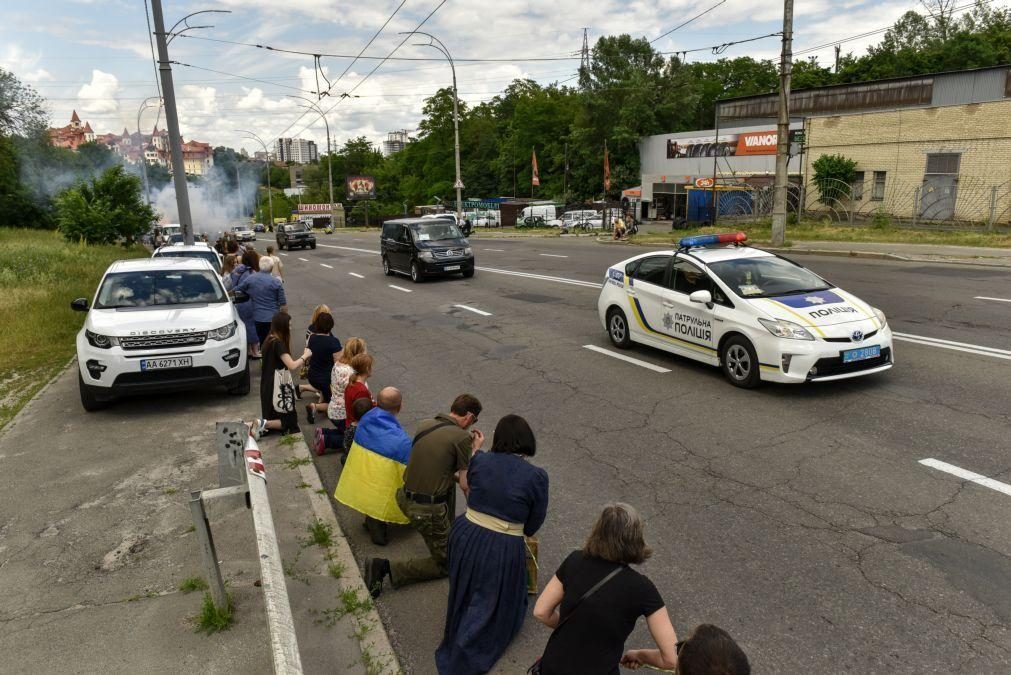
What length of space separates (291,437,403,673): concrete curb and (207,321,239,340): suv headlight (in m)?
2.15

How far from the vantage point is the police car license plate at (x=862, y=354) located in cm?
749

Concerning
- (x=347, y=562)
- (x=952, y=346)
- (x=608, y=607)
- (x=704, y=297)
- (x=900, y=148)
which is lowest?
(x=347, y=562)

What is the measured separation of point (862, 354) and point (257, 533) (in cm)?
673

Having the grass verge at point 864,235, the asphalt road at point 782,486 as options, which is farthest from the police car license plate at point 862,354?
the grass verge at point 864,235

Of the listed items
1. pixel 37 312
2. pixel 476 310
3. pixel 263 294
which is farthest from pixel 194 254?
pixel 476 310

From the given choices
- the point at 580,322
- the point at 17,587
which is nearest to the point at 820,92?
the point at 580,322

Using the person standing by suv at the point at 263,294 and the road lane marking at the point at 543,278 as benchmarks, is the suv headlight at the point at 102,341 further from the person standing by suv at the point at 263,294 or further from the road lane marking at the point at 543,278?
the road lane marking at the point at 543,278

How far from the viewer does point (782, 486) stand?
555 centimetres

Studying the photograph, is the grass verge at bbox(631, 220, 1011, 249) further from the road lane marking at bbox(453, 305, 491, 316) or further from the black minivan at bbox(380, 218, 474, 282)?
the road lane marking at bbox(453, 305, 491, 316)

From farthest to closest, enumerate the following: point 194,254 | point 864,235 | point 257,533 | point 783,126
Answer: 1. point 864,235
2. point 783,126
3. point 194,254
4. point 257,533

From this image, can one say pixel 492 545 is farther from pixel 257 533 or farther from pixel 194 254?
pixel 194 254

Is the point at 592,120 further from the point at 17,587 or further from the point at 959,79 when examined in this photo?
the point at 17,587

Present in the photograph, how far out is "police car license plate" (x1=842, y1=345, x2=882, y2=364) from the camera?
295 inches

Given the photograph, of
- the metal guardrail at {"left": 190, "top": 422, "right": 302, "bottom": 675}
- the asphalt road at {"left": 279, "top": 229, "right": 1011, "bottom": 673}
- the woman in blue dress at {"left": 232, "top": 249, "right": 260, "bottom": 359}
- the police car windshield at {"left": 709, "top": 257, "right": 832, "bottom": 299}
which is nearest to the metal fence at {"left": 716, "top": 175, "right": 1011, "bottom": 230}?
the asphalt road at {"left": 279, "top": 229, "right": 1011, "bottom": 673}
